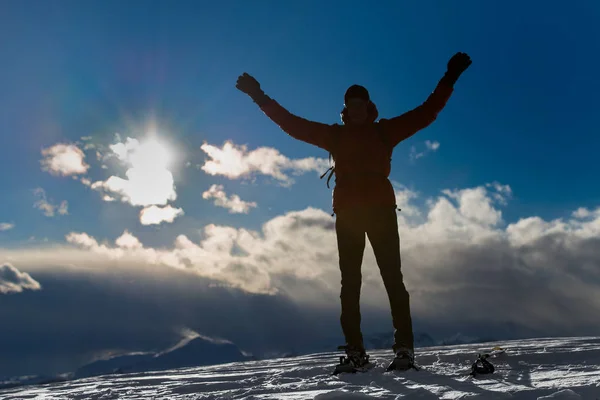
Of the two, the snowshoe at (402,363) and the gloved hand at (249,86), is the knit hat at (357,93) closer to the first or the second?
the gloved hand at (249,86)

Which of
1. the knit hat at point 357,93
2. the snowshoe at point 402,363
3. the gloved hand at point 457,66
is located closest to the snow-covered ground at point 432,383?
the snowshoe at point 402,363

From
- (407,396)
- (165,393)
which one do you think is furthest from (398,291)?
(165,393)

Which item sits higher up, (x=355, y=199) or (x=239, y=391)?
(x=355, y=199)

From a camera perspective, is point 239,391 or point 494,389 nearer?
point 494,389

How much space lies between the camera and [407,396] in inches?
99.4

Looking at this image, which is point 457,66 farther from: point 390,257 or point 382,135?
point 390,257

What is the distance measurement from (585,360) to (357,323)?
6.93 ft

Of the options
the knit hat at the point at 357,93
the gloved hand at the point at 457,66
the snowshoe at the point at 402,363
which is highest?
the gloved hand at the point at 457,66

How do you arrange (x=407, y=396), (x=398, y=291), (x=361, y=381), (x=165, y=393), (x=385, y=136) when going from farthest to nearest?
(x=385, y=136) < (x=398, y=291) < (x=165, y=393) < (x=361, y=381) < (x=407, y=396)

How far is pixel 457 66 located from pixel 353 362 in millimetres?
3591

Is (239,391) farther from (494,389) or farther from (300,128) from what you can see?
(300,128)

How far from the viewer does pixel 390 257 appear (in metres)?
4.54

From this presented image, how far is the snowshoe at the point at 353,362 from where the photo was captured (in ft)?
13.3

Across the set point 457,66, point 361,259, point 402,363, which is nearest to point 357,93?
point 457,66
